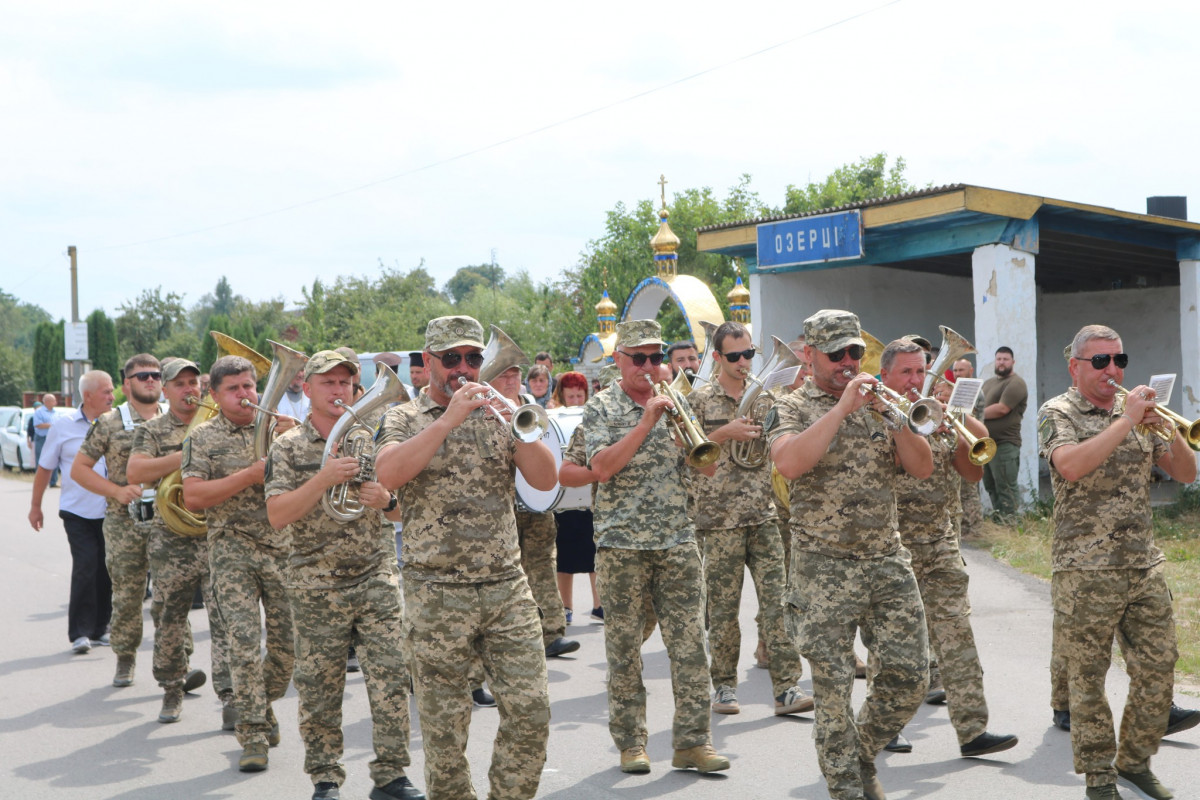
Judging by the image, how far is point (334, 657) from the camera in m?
5.71

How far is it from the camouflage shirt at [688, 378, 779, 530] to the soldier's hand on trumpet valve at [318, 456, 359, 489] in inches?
99.6

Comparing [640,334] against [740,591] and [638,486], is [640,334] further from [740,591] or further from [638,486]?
[740,591]

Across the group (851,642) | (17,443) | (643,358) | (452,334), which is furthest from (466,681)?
(17,443)

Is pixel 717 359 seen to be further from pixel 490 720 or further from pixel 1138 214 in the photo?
pixel 1138 214

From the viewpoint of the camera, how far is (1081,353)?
554 centimetres

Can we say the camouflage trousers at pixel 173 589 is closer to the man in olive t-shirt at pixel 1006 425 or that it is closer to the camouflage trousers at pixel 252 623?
the camouflage trousers at pixel 252 623

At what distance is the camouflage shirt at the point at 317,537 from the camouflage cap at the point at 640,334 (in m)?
1.55

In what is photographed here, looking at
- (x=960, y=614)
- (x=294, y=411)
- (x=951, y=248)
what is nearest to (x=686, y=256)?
(x=951, y=248)

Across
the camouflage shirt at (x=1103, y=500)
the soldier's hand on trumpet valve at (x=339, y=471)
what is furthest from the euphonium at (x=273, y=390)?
the camouflage shirt at (x=1103, y=500)

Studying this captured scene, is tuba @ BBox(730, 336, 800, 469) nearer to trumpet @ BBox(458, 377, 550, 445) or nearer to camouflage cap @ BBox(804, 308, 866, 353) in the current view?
camouflage cap @ BBox(804, 308, 866, 353)

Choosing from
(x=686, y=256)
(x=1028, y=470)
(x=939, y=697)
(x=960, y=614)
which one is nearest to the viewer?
(x=960, y=614)

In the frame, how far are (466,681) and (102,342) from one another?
51140 mm

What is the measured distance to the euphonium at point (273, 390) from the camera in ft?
20.5

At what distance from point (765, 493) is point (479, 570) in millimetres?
2921
